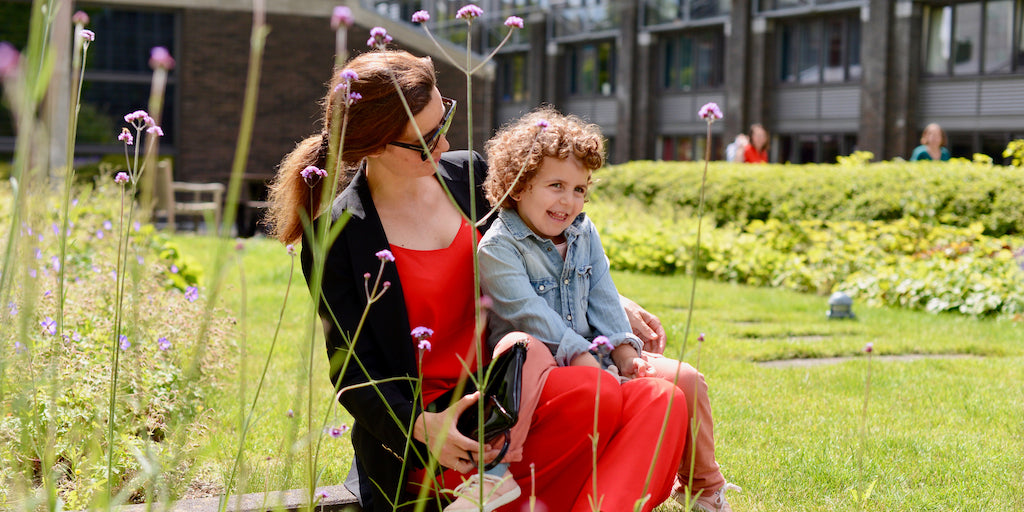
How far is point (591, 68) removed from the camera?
30562 millimetres

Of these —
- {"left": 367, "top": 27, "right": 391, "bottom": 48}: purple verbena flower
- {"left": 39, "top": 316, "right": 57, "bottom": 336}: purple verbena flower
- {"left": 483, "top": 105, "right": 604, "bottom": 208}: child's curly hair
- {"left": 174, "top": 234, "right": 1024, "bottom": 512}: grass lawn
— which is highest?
{"left": 367, "top": 27, "right": 391, "bottom": 48}: purple verbena flower

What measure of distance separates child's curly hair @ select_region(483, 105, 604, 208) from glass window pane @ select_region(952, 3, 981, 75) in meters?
21.0

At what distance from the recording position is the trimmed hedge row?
9328 millimetres

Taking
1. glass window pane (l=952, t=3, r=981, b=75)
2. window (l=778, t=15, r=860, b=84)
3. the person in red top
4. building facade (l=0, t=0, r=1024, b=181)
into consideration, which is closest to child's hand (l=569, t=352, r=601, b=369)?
building facade (l=0, t=0, r=1024, b=181)

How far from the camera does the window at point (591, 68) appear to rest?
29.8 metres

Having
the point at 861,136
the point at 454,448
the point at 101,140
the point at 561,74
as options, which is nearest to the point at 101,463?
the point at 454,448

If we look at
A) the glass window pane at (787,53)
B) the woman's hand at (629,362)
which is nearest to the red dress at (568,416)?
the woman's hand at (629,362)

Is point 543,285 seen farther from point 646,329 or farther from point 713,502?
point 713,502

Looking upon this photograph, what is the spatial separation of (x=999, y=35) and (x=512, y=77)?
1594 cm

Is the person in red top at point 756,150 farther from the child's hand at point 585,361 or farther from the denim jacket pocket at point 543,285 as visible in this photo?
the child's hand at point 585,361

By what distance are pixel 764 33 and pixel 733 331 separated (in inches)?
784

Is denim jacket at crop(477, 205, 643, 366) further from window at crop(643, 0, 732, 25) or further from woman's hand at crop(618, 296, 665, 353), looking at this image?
window at crop(643, 0, 732, 25)

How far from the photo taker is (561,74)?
3141 centimetres

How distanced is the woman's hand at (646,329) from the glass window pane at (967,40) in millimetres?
20851
